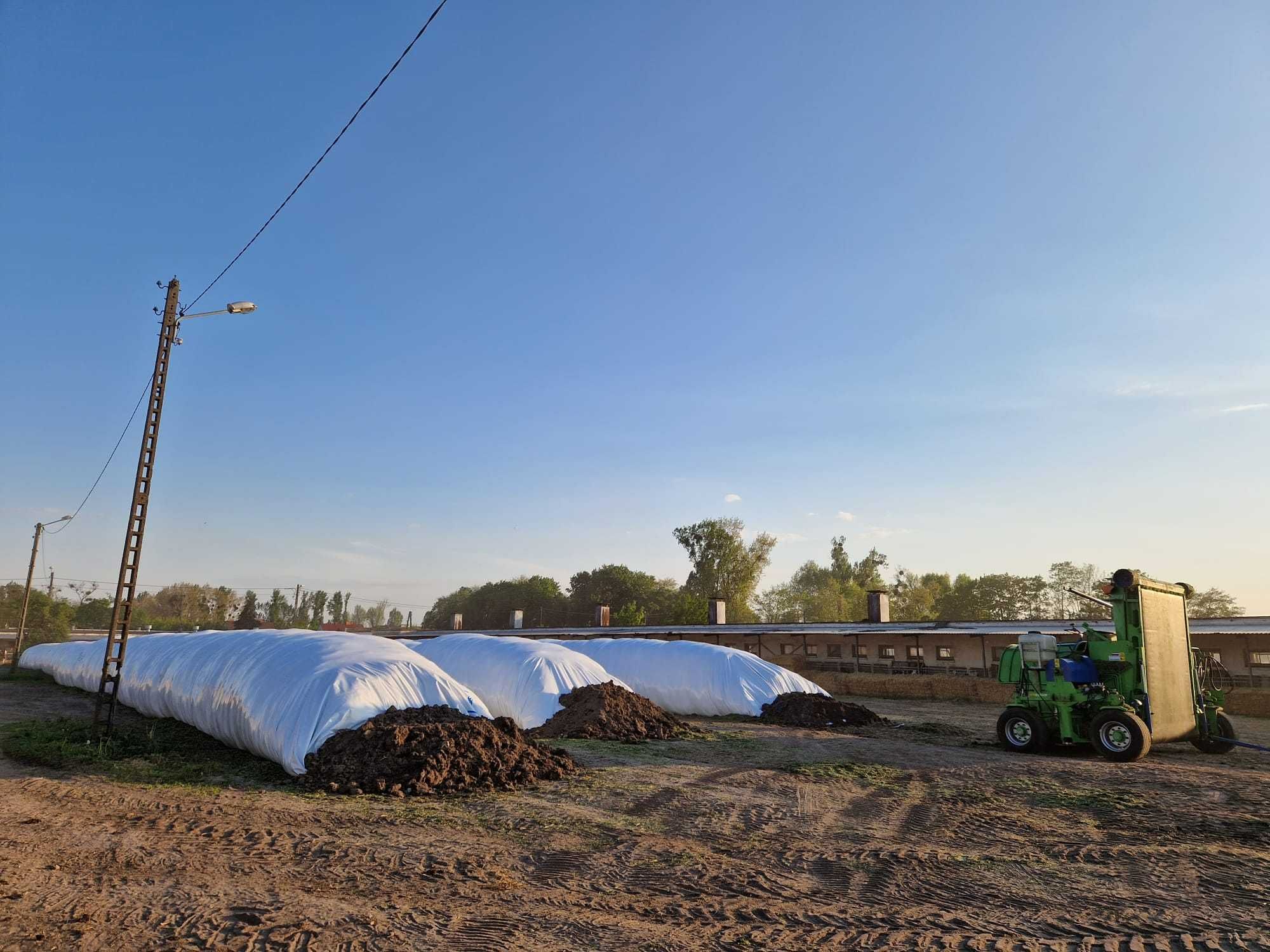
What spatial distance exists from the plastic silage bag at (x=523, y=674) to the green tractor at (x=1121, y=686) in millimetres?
8113

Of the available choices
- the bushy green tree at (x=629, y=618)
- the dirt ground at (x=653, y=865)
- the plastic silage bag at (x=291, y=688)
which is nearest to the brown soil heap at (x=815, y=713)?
the dirt ground at (x=653, y=865)

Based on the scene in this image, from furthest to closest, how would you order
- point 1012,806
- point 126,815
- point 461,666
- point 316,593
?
point 316,593 < point 461,666 < point 1012,806 < point 126,815

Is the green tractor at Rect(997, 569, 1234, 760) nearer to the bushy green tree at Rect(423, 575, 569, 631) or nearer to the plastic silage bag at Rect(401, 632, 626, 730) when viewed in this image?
the plastic silage bag at Rect(401, 632, 626, 730)

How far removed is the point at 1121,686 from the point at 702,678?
378 inches

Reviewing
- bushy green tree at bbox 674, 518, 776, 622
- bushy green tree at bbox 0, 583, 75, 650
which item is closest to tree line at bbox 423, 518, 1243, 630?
bushy green tree at bbox 674, 518, 776, 622

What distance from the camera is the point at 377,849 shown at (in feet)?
23.1

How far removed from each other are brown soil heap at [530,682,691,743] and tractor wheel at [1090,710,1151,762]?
740 centimetres

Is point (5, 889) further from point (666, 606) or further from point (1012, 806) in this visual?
point (666, 606)

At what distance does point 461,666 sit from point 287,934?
1340cm

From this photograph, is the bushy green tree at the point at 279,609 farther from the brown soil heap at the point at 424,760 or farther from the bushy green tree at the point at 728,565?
the brown soil heap at the point at 424,760

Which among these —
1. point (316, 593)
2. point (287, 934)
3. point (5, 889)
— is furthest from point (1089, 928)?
point (316, 593)

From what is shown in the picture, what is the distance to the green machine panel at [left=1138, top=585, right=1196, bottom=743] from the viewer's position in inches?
545

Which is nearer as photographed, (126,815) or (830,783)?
(126,815)

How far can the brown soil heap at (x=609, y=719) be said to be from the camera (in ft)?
49.1
